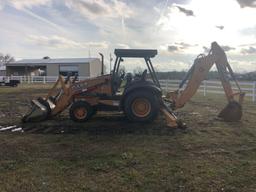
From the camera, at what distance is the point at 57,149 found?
6844 millimetres

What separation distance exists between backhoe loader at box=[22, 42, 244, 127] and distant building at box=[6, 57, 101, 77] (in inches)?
1688

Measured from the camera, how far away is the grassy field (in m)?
4.95

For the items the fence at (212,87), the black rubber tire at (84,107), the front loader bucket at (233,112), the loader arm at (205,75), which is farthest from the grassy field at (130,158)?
the fence at (212,87)

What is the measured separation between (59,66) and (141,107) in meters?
47.3

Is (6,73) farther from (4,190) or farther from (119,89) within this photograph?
(4,190)

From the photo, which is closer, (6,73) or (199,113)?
(199,113)

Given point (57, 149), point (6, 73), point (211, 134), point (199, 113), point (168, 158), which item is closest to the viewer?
point (168, 158)

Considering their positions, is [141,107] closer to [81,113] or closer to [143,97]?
[143,97]

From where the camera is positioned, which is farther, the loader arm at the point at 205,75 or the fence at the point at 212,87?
the fence at the point at 212,87

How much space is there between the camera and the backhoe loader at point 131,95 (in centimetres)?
945

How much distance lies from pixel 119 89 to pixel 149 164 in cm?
458

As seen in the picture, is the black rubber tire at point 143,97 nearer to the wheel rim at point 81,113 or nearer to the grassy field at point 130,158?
the grassy field at point 130,158

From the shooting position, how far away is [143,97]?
370 inches

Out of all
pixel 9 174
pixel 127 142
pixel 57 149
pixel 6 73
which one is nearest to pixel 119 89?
pixel 127 142
